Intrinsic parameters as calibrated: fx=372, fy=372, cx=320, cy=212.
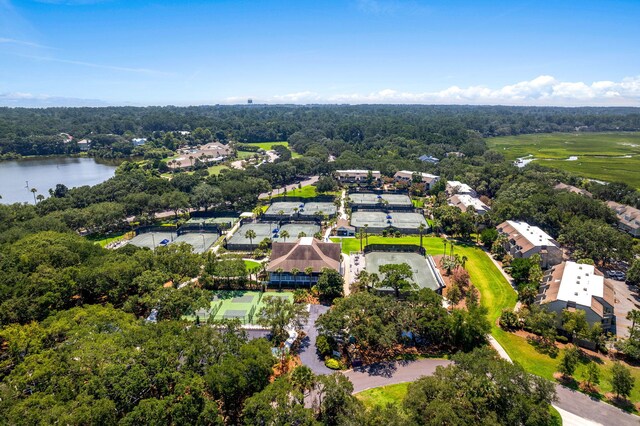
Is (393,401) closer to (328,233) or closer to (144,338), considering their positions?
(144,338)

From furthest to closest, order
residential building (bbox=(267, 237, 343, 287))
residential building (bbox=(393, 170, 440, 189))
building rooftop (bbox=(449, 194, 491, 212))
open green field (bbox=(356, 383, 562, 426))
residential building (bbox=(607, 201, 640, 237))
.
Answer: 1. residential building (bbox=(393, 170, 440, 189))
2. building rooftop (bbox=(449, 194, 491, 212))
3. residential building (bbox=(607, 201, 640, 237))
4. residential building (bbox=(267, 237, 343, 287))
5. open green field (bbox=(356, 383, 562, 426))

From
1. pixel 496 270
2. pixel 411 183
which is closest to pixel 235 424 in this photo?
pixel 496 270

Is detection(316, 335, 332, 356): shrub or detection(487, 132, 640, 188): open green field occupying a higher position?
detection(487, 132, 640, 188): open green field

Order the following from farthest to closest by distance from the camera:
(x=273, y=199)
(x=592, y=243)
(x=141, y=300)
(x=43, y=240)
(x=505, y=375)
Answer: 1. (x=273, y=199)
2. (x=592, y=243)
3. (x=43, y=240)
4. (x=141, y=300)
5. (x=505, y=375)

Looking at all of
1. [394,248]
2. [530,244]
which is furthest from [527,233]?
[394,248]

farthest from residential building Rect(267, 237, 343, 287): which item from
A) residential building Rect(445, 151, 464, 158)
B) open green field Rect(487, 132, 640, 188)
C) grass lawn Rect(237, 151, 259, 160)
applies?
grass lawn Rect(237, 151, 259, 160)

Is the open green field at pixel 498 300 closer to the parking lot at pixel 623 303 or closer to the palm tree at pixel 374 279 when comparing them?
the parking lot at pixel 623 303

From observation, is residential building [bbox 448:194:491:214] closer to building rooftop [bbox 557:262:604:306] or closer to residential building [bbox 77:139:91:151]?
building rooftop [bbox 557:262:604:306]
